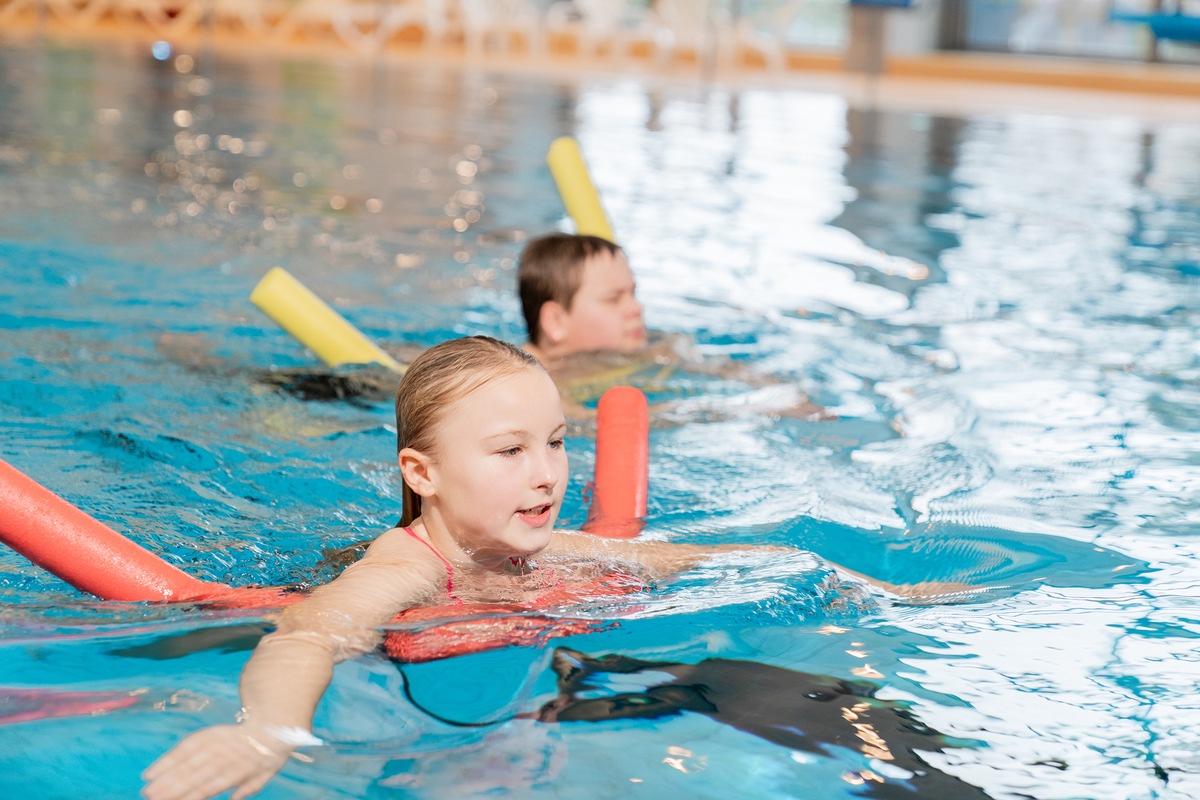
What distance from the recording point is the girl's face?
218 cm

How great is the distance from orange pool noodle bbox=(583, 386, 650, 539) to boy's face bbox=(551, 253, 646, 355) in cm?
115

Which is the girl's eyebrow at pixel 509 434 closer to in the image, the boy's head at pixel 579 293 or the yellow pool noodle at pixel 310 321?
the yellow pool noodle at pixel 310 321

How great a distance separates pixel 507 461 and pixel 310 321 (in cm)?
160

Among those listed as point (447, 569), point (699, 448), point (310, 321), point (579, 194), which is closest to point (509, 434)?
point (447, 569)

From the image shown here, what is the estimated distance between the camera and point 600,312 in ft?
12.9

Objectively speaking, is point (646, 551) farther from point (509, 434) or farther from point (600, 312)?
point (600, 312)

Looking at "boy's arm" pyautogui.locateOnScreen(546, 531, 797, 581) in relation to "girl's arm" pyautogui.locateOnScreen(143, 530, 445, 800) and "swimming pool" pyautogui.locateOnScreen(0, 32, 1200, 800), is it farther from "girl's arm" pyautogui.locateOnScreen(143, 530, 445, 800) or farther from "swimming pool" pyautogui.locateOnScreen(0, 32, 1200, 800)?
"girl's arm" pyautogui.locateOnScreen(143, 530, 445, 800)

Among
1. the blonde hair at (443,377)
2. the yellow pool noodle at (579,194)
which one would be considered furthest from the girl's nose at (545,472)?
the yellow pool noodle at (579,194)

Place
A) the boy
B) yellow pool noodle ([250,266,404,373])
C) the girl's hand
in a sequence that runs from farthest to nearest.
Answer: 1. the boy
2. yellow pool noodle ([250,266,404,373])
3. the girl's hand

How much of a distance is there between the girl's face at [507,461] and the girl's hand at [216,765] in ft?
1.99

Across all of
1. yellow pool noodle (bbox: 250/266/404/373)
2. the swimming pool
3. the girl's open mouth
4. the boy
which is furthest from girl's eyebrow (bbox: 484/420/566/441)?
the boy

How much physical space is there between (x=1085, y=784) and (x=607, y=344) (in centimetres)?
236

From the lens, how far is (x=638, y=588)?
2438mm

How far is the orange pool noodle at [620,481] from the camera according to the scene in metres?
2.69
